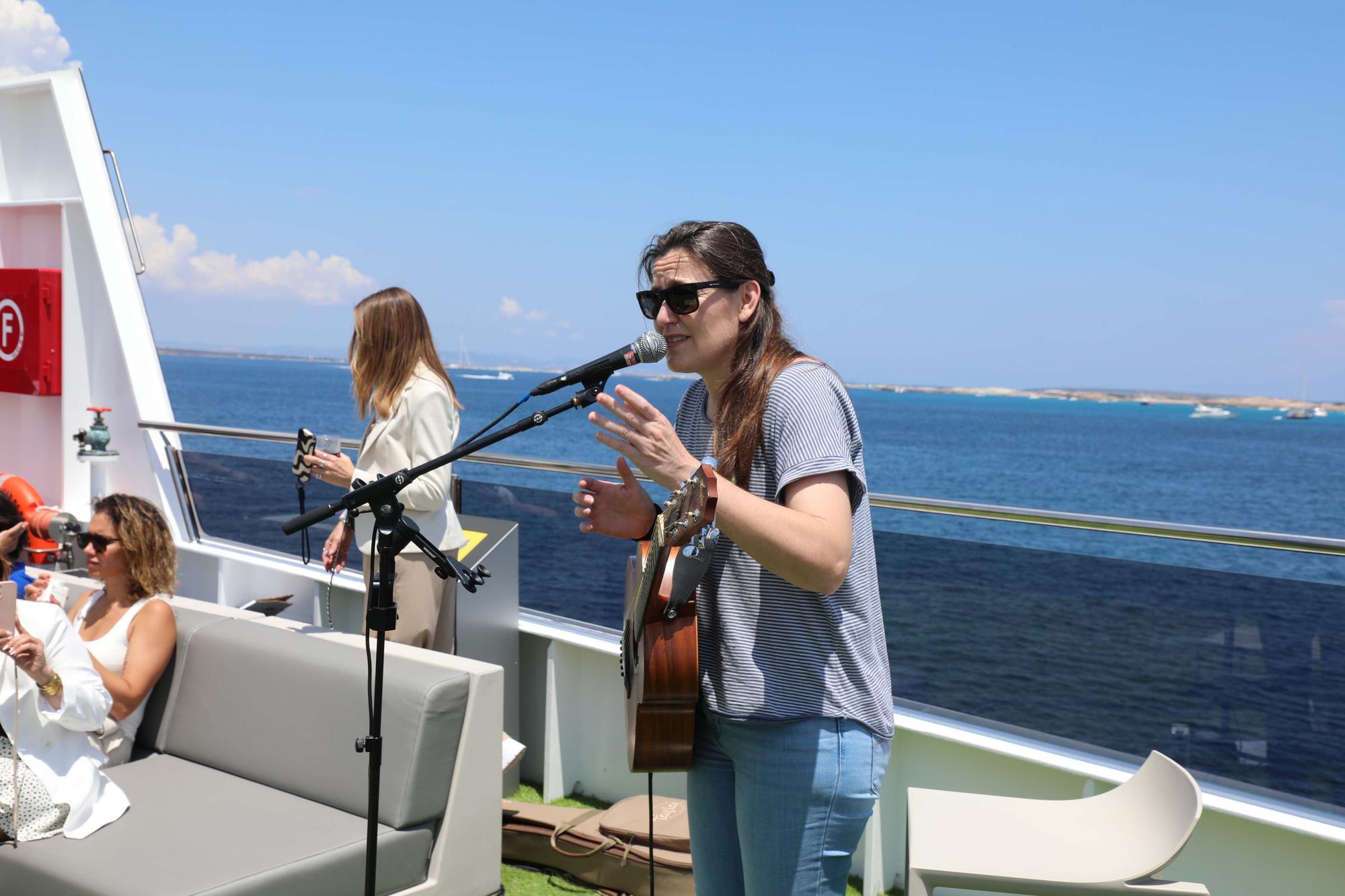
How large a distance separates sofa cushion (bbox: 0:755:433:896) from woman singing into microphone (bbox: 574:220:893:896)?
49.4 inches

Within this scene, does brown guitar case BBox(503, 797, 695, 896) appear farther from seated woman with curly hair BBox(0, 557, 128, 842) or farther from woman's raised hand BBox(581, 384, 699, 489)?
→ woman's raised hand BBox(581, 384, 699, 489)

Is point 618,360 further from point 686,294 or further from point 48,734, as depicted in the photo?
point 48,734

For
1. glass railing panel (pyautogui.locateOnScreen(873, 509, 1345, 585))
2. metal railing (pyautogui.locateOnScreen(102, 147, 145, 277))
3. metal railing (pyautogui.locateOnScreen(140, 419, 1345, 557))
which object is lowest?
glass railing panel (pyautogui.locateOnScreen(873, 509, 1345, 585))

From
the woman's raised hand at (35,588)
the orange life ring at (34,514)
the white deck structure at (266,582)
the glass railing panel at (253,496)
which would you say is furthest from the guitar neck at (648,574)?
the orange life ring at (34,514)

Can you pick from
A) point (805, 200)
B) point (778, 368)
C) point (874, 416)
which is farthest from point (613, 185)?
point (778, 368)

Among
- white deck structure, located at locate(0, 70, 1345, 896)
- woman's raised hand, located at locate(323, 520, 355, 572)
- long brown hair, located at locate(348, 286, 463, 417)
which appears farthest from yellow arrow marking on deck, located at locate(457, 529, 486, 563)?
long brown hair, located at locate(348, 286, 463, 417)

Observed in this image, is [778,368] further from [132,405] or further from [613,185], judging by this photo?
[613,185]

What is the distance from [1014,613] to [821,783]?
166cm

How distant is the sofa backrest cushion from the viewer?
273 centimetres

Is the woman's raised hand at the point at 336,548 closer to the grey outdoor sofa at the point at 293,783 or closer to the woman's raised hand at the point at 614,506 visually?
the grey outdoor sofa at the point at 293,783

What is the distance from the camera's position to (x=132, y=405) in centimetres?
577

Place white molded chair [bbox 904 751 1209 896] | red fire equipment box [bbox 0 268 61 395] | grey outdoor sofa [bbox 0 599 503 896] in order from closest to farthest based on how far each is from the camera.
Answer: white molded chair [bbox 904 751 1209 896] < grey outdoor sofa [bbox 0 599 503 896] < red fire equipment box [bbox 0 268 61 395]

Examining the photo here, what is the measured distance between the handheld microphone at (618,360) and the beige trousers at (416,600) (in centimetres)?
170

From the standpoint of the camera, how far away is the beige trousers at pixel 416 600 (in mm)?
3320
